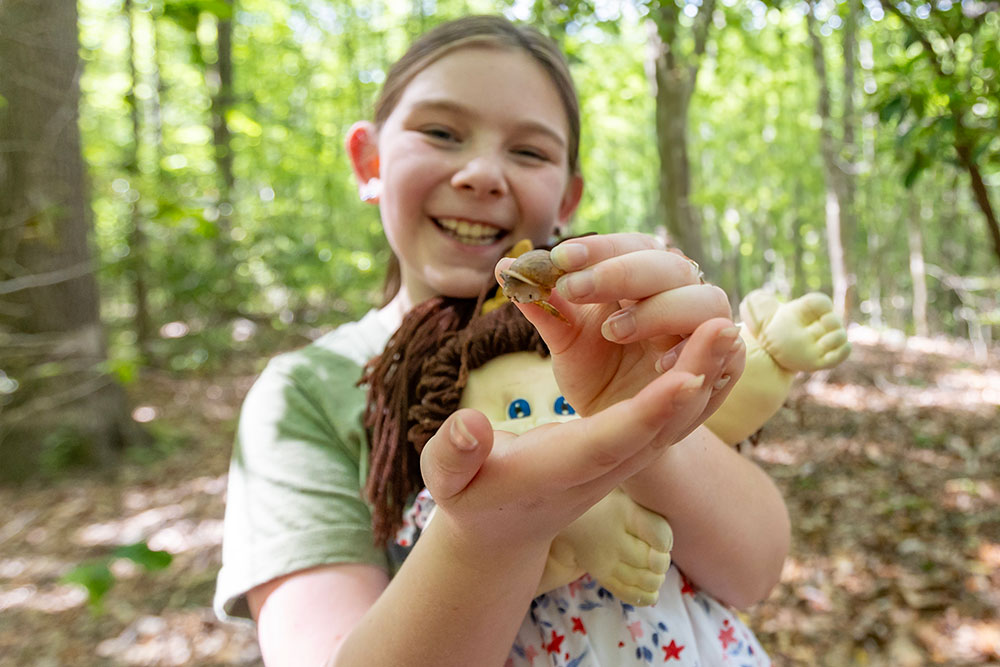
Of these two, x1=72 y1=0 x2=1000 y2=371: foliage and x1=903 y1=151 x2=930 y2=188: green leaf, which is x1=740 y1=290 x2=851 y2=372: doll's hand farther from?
x1=903 y1=151 x2=930 y2=188: green leaf

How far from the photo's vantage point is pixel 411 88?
138 cm

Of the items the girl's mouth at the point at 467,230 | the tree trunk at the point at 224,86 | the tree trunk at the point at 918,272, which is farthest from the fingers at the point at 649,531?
the tree trunk at the point at 918,272

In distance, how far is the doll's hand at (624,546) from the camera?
88 cm

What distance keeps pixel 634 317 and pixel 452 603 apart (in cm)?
45

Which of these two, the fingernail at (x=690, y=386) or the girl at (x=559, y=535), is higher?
the fingernail at (x=690, y=386)

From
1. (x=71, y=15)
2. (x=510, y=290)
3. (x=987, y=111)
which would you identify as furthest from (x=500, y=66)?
(x=71, y=15)

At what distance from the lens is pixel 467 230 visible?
1.33 meters

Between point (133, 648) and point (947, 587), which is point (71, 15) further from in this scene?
point (947, 587)

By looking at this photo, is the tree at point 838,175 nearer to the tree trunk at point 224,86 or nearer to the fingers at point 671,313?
the fingers at point 671,313

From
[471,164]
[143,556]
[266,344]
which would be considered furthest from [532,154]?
[266,344]

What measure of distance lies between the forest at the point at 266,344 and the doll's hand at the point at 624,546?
48 centimetres

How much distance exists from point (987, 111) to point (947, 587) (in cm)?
238

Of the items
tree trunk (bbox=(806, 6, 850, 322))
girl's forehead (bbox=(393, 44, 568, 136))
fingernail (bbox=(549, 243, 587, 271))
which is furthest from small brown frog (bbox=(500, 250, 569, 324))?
tree trunk (bbox=(806, 6, 850, 322))

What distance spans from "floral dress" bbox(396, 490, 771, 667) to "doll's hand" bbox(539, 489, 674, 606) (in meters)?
0.14
